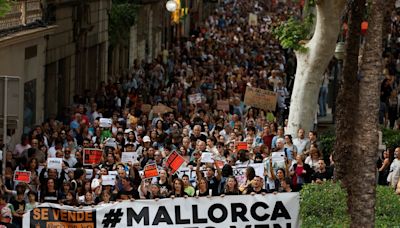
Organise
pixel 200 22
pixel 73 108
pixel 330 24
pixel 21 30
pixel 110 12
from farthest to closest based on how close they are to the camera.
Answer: pixel 200 22
pixel 110 12
pixel 73 108
pixel 21 30
pixel 330 24

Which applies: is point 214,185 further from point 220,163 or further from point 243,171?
point 220,163

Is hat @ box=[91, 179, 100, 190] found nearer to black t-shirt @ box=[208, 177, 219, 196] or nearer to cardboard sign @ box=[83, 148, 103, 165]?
black t-shirt @ box=[208, 177, 219, 196]

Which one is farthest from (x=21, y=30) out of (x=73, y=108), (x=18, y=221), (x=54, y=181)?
(x=18, y=221)

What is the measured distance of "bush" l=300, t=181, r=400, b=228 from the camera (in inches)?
671

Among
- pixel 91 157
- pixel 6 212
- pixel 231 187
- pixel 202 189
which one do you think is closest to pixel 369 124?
pixel 231 187

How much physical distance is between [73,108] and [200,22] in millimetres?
50355

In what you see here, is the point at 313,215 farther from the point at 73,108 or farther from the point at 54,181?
Answer: the point at 73,108

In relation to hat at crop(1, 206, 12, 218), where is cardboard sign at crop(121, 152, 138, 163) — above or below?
above

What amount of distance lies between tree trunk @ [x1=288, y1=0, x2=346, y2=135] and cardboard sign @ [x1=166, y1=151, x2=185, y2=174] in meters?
6.78

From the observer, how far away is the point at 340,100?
72.2 feet

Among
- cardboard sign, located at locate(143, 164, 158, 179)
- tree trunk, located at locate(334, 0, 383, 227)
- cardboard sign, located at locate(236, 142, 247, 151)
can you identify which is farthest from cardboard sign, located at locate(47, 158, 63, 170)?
tree trunk, located at locate(334, 0, 383, 227)

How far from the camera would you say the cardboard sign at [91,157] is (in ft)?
75.3

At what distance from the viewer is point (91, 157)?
75.5ft

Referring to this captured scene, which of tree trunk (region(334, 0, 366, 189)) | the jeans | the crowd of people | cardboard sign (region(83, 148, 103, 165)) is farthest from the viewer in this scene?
the jeans
